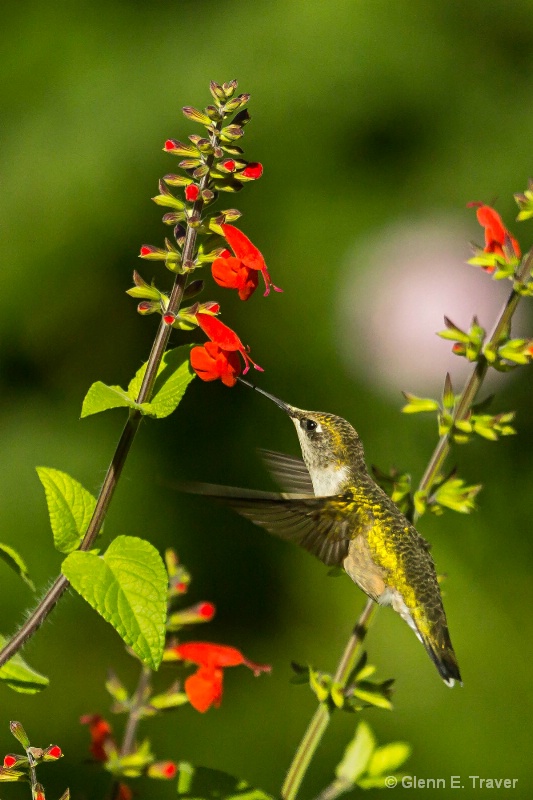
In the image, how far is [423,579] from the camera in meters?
1.77

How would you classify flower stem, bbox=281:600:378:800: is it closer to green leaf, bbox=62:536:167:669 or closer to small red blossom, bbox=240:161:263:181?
green leaf, bbox=62:536:167:669

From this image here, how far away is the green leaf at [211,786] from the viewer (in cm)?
121

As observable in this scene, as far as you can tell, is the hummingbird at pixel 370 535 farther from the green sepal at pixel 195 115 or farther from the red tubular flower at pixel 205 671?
the green sepal at pixel 195 115

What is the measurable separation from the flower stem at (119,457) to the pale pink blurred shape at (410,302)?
247 centimetres

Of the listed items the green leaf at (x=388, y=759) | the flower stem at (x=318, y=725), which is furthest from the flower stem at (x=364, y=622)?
the green leaf at (x=388, y=759)

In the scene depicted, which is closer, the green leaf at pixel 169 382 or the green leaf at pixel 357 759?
the green leaf at pixel 169 382

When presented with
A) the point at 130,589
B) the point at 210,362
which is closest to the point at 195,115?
the point at 210,362

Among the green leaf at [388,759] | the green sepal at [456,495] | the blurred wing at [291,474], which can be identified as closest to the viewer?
the green sepal at [456,495]

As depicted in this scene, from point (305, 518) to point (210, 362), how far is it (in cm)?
43

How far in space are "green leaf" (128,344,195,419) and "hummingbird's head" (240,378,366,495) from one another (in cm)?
49

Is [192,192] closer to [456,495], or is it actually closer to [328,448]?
[456,495]

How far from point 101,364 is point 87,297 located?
9.9 inches

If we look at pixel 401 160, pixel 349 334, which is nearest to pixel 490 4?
pixel 401 160

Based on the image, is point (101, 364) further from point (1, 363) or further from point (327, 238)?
point (327, 238)
